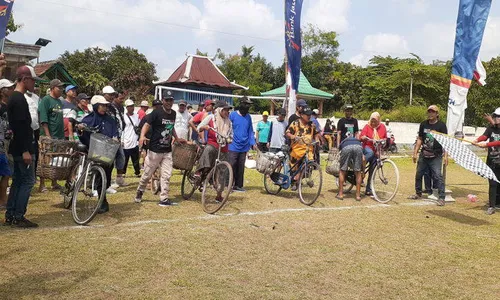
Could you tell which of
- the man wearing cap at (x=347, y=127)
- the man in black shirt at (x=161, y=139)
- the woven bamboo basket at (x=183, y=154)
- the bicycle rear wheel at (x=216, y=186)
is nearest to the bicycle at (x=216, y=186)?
the bicycle rear wheel at (x=216, y=186)

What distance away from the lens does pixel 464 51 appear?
10695 millimetres

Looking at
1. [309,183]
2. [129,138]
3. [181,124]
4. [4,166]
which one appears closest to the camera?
[4,166]

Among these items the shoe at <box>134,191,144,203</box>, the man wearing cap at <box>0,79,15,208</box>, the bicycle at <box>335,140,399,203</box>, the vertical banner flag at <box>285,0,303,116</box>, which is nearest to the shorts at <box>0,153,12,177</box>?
the man wearing cap at <box>0,79,15,208</box>

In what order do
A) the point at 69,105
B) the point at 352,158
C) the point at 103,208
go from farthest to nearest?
the point at 352,158 → the point at 69,105 → the point at 103,208

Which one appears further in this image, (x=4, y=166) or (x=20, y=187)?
(x=4, y=166)

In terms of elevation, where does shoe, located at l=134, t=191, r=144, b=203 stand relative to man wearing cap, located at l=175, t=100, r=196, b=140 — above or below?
below

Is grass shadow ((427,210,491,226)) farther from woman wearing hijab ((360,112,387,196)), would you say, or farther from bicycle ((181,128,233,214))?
bicycle ((181,128,233,214))

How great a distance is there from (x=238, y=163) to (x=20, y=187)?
4595mm

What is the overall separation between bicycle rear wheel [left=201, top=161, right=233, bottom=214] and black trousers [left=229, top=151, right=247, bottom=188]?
65.0 inches

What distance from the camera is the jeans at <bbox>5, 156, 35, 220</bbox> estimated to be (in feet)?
20.5

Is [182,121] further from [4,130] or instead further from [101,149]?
[4,130]

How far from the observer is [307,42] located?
62.4 m

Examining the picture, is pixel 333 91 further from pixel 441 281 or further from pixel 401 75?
pixel 441 281

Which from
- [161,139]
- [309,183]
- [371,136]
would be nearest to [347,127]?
[371,136]
